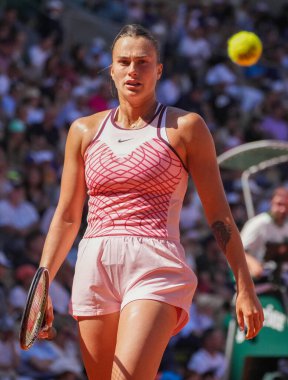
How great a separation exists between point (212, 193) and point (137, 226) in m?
0.39

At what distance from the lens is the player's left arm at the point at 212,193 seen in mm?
4316

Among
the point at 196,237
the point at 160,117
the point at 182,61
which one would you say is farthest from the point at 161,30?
the point at 160,117

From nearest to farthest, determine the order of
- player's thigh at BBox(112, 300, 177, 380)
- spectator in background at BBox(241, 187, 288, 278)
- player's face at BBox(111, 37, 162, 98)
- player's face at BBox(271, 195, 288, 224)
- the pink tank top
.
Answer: player's thigh at BBox(112, 300, 177, 380), the pink tank top, player's face at BBox(111, 37, 162, 98), spectator in background at BBox(241, 187, 288, 278), player's face at BBox(271, 195, 288, 224)

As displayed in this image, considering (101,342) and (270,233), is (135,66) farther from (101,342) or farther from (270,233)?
(270,233)

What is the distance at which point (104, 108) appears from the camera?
14047 millimetres

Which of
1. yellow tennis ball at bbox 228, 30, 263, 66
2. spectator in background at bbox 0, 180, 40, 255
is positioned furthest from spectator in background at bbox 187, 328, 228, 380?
yellow tennis ball at bbox 228, 30, 263, 66

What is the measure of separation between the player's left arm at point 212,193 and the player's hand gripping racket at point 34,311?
818 millimetres

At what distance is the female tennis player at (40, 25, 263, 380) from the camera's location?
417 centimetres

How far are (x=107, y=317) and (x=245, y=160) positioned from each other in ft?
16.7

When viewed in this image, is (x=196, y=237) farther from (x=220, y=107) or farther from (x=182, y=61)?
(x=182, y=61)

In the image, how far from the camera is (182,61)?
57.8 feet

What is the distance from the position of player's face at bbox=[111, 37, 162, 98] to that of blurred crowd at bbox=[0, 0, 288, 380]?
9.68 ft

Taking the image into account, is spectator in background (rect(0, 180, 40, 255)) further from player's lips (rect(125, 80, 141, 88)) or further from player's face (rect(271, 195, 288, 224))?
player's lips (rect(125, 80, 141, 88))

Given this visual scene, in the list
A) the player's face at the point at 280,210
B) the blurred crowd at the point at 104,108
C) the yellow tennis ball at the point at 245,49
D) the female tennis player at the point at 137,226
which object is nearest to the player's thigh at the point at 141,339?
the female tennis player at the point at 137,226
